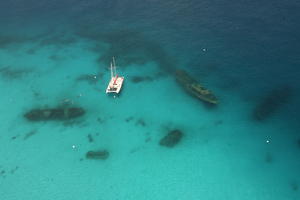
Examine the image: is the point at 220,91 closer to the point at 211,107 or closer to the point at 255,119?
the point at 211,107

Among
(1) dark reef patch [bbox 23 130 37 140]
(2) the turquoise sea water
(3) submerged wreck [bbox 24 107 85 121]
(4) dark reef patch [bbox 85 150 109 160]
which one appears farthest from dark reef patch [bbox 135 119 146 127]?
(1) dark reef patch [bbox 23 130 37 140]

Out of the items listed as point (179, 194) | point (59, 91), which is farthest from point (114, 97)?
point (179, 194)

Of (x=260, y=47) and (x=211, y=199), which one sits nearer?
(x=211, y=199)

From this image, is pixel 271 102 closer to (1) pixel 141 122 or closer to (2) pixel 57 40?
(1) pixel 141 122

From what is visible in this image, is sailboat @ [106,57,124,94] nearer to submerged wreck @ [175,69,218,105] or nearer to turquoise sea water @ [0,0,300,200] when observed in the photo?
turquoise sea water @ [0,0,300,200]

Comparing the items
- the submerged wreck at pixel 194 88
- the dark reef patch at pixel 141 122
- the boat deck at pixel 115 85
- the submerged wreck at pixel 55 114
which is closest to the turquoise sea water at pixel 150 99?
the dark reef patch at pixel 141 122
